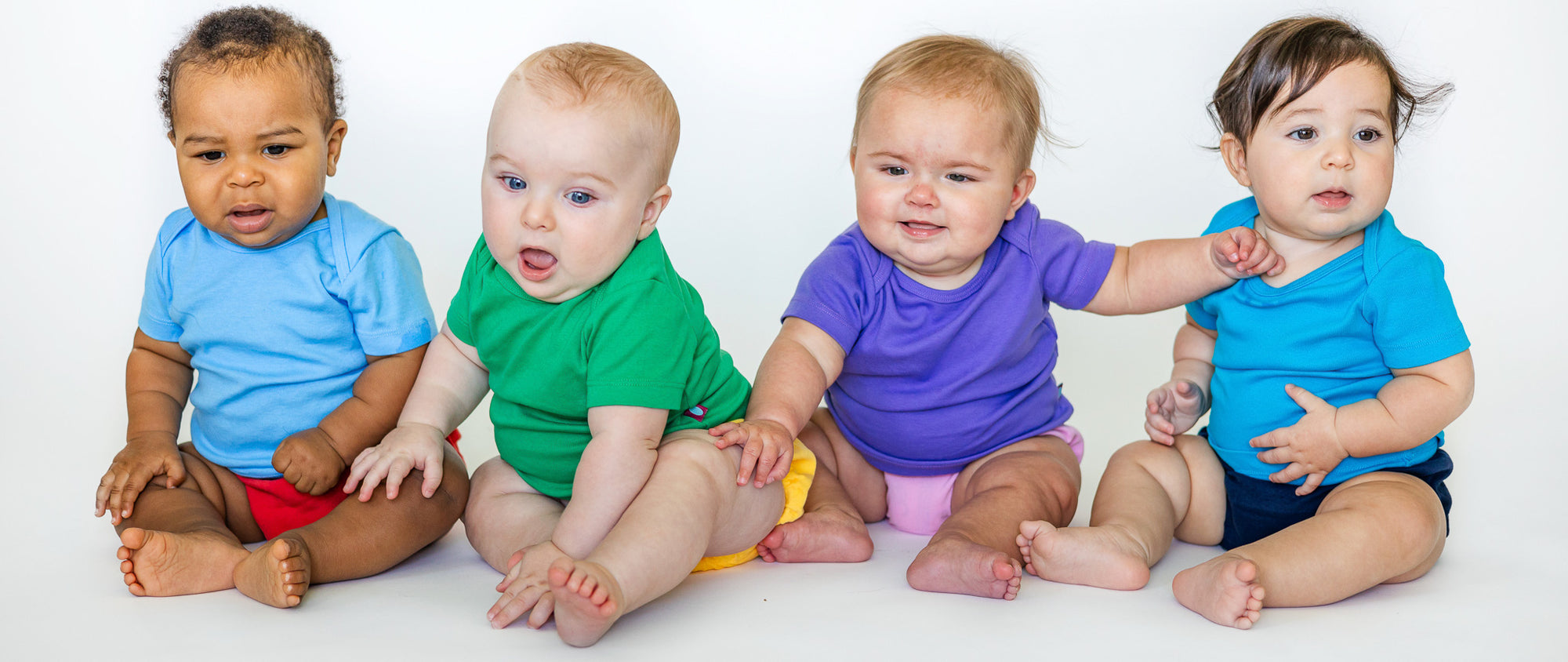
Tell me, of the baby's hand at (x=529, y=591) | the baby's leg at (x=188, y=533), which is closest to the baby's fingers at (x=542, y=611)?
the baby's hand at (x=529, y=591)

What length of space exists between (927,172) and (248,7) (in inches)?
51.4

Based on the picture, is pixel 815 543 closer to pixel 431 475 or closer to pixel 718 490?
pixel 718 490

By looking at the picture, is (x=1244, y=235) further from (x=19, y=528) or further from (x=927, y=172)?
(x=19, y=528)

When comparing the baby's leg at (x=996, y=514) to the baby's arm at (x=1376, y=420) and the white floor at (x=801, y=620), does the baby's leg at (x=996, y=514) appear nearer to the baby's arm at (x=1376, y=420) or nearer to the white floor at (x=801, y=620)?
the white floor at (x=801, y=620)

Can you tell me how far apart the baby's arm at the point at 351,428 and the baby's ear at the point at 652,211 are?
552 mm

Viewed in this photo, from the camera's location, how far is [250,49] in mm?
2281

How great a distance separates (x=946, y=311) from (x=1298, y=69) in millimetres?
739

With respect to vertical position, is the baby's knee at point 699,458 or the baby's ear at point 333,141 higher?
the baby's ear at point 333,141

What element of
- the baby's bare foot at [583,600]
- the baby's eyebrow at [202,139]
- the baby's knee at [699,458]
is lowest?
the baby's bare foot at [583,600]

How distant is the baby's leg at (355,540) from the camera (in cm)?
203

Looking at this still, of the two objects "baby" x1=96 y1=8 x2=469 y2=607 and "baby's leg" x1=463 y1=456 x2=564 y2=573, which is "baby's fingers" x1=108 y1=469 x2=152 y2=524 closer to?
"baby" x1=96 y1=8 x2=469 y2=607

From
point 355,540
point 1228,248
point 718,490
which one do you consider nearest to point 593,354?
point 718,490

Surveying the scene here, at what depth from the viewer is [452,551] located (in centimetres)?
242

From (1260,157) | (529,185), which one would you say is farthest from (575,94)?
(1260,157)
